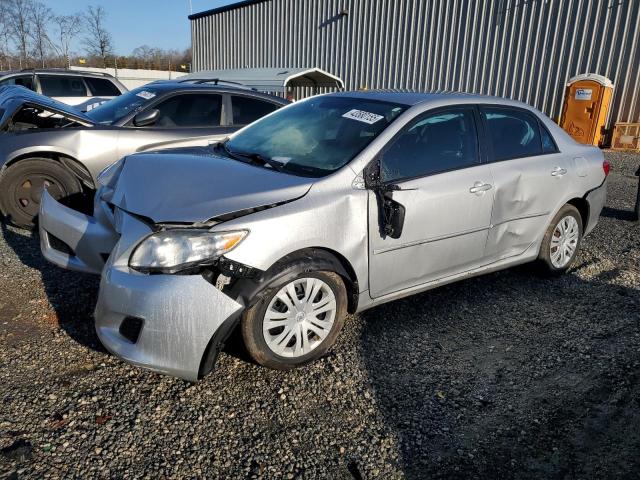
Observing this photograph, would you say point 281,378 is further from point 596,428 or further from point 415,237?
point 596,428

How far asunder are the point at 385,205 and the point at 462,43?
14408 mm

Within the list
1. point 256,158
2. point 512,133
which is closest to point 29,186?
point 256,158

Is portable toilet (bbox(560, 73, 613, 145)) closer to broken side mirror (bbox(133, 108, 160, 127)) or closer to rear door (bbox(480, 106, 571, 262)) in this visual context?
rear door (bbox(480, 106, 571, 262))

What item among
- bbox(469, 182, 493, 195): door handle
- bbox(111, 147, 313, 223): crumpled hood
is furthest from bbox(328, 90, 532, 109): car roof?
bbox(111, 147, 313, 223): crumpled hood

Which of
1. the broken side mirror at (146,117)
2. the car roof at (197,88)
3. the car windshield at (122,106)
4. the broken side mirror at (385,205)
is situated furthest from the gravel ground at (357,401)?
the car roof at (197,88)

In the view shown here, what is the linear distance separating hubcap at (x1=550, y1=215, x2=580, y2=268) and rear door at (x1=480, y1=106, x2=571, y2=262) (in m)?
0.27

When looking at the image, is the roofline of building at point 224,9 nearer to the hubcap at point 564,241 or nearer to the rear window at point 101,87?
the rear window at point 101,87

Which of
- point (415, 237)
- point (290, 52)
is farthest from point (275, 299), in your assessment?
point (290, 52)

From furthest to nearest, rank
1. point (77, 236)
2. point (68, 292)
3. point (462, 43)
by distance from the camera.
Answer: point (462, 43)
point (68, 292)
point (77, 236)

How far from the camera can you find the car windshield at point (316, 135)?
3.26m

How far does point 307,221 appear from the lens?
9.28 feet

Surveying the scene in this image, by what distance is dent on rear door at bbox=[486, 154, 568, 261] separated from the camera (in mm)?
3814

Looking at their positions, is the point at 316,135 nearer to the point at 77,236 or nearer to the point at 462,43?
the point at 77,236

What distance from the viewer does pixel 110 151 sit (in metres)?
5.27
